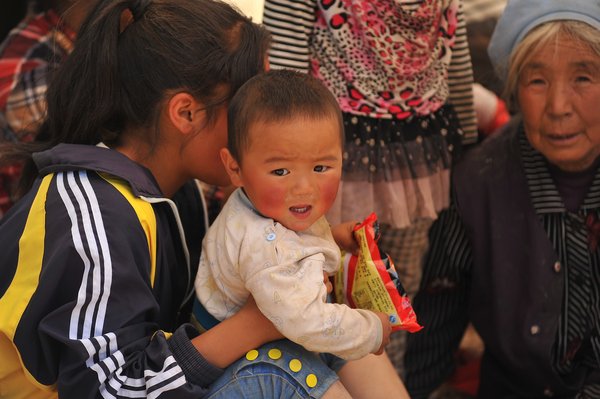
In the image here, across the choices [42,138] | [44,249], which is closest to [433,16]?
[42,138]

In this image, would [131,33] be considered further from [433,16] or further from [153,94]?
[433,16]

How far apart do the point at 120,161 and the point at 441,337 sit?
1.22m

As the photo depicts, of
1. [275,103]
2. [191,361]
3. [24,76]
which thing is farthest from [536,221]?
[24,76]

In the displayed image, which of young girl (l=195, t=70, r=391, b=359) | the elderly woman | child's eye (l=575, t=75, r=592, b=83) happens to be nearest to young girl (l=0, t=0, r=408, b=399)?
young girl (l=195, t=70, r=391, b=359)

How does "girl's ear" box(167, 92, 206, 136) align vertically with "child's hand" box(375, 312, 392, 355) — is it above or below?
above

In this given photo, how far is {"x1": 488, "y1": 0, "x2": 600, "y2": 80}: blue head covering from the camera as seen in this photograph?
200 centimetres

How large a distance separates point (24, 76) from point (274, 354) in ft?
3.97

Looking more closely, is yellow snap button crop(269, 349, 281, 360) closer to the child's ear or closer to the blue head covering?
the child's ear

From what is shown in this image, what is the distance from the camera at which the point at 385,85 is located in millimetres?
2010

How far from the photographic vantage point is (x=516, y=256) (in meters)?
2.21

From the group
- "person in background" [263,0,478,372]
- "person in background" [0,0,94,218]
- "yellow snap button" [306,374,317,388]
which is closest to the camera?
"yellow snap button" [306,374,317,388]

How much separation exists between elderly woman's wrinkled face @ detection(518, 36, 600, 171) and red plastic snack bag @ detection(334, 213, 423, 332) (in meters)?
0.64

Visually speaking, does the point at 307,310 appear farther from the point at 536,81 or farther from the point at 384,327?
the point at 536,81

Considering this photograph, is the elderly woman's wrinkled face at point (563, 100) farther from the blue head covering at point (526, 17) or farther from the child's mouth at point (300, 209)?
the child's mouth at point (300, 209)
